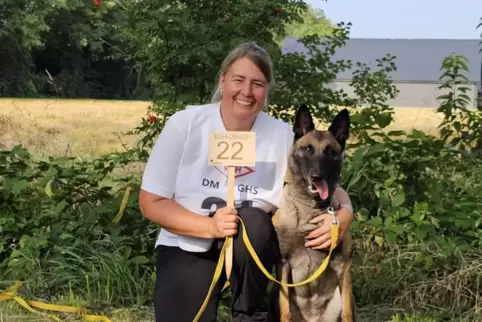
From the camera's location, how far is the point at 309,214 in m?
2.85

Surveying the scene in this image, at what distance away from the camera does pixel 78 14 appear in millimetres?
37031

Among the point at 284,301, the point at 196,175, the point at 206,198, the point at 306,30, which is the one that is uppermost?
the point at 306,30

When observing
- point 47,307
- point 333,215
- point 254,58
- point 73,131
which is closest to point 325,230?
point 333,215

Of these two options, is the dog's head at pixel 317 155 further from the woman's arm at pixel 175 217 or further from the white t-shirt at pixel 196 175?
the woman's arm at pixel 175 217

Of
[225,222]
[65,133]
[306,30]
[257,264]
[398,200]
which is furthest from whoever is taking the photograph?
[65,133]

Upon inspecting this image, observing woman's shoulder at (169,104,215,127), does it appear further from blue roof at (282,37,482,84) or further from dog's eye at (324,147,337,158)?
blue roof at (282,37,482,84)

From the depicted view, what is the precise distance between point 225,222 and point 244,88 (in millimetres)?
623

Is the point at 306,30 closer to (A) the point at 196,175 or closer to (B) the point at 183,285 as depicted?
(A) the point at 196,175

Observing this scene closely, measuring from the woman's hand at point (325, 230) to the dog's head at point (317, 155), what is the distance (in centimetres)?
9

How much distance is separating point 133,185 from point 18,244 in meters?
0.85

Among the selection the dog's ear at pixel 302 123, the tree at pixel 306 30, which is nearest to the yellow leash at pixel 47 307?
the dog's ear at pixel 302 123

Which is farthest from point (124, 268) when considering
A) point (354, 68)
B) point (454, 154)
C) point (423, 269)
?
point (354, 68)

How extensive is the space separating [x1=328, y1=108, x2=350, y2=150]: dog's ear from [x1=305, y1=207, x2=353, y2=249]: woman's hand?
35 centimetres

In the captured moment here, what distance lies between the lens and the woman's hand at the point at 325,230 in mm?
2766
